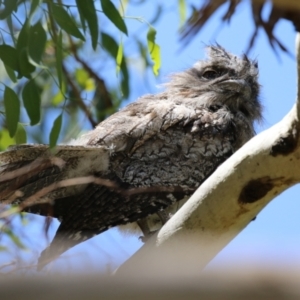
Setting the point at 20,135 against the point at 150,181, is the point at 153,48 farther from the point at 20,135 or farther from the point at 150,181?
the point at 20,135

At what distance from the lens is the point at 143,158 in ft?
11.5

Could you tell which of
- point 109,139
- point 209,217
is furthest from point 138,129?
point 209,217

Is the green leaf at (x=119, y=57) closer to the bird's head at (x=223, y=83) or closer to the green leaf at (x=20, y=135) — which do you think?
the green leaf at (x=20, y=135)

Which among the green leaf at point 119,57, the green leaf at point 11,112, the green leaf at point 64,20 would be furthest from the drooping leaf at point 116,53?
the green leaf at point 11,112

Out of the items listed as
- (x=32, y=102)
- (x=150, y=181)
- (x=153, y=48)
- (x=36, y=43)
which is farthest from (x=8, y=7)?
(x=150, y=181)

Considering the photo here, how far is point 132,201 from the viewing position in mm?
3137

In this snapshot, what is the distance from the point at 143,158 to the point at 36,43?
1161 mm

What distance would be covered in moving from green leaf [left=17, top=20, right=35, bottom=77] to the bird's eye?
6.50 feet

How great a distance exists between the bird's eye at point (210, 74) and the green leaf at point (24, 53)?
1980mm

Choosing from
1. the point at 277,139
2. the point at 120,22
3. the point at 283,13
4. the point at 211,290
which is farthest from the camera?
the point at 120,22

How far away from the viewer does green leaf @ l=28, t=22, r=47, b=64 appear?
2.52 metres

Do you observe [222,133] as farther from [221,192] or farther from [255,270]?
[255,270]

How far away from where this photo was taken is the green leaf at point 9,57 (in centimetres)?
265

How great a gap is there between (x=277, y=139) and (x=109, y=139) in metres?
1.93
